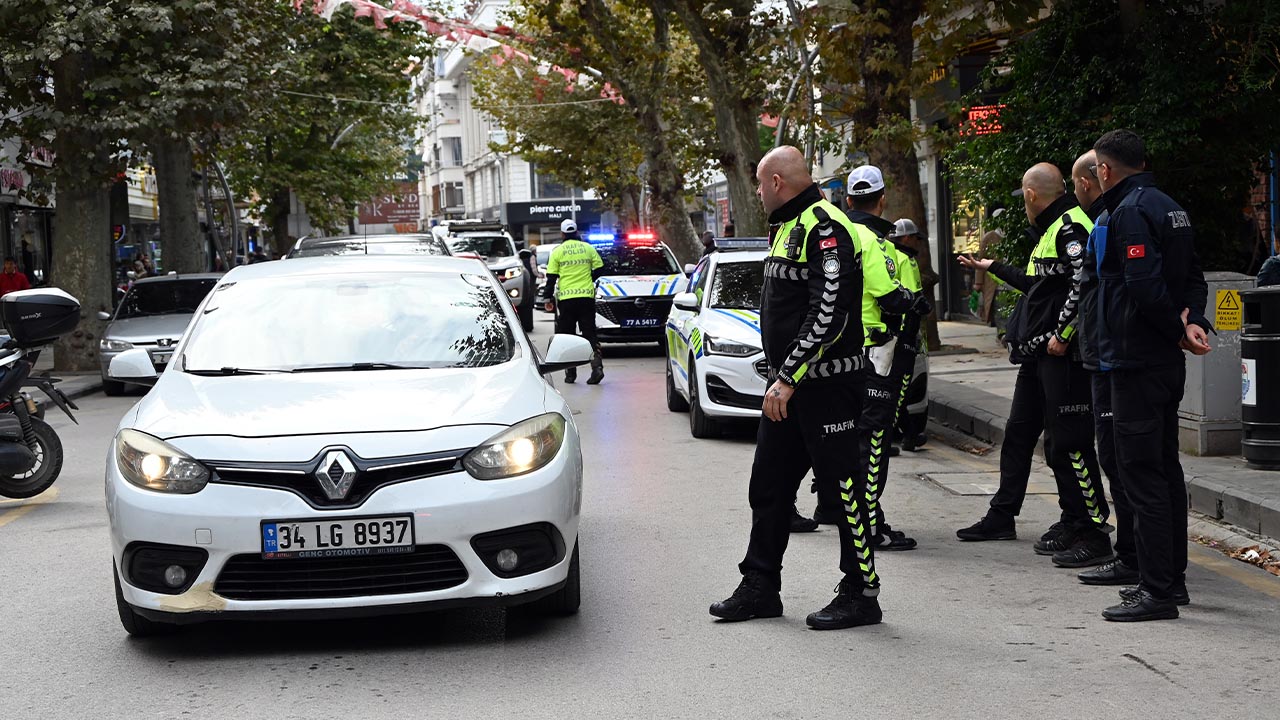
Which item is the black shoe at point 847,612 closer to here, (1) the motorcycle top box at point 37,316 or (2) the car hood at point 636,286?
(1) the motorcycle top box at point 37,316

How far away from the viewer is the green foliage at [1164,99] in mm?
13430

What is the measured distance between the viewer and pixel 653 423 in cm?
1357

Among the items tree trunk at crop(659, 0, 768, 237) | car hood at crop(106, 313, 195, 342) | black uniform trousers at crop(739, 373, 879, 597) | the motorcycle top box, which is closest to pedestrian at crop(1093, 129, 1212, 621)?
black uniform trousers at crop(739, 373, 879, 597)

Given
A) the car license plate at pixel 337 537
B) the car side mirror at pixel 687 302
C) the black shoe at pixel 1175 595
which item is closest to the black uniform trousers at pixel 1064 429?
the black shoe at pixel 1175 595

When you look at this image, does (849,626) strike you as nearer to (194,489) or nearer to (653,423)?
(194,489)

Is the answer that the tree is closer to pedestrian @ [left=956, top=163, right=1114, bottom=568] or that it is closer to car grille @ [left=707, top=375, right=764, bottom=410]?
car grille @ [left=707, top=375, right=764, bottom=410]

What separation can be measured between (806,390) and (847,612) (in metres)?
0.91

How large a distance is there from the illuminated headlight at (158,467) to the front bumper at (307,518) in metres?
0.04

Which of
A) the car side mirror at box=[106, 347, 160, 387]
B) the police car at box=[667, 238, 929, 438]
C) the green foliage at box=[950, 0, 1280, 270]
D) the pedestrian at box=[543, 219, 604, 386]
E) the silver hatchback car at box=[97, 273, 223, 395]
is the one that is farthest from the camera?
the silver hatchback car at box=[97, 273, 223, 395]

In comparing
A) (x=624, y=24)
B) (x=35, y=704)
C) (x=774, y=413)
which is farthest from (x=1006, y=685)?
(x=624, y=24)

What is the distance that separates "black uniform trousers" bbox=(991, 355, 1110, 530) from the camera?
7.16m

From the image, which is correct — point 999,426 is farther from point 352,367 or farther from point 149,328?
point 149,328

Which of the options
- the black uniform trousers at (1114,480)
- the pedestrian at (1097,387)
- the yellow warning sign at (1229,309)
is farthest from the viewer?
the yellow warning sign at (1229,309)

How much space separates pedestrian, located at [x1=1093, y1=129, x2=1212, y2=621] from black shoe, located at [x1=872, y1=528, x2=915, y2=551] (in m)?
1.60
